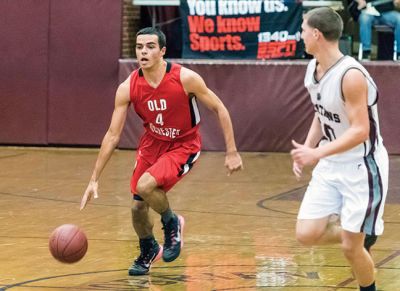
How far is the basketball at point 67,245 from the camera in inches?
336

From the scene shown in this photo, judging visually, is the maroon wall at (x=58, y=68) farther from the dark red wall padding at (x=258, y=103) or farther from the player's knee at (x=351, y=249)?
the player's knee at (x=351, y=249)

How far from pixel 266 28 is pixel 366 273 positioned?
11027 millimetres

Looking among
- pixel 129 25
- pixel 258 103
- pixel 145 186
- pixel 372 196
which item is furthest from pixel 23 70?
pixel 372 196

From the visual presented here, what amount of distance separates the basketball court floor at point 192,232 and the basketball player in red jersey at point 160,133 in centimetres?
38

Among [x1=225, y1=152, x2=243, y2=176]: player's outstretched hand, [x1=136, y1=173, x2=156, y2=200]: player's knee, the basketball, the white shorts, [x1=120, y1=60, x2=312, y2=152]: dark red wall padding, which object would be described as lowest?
[x1=120, y1=60, x2=312, y2=152]: dark red wall padding

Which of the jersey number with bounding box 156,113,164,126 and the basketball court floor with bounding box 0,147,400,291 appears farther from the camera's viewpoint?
the jersey number with bounding box 156,113,164,126

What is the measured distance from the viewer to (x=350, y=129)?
7.16 metres

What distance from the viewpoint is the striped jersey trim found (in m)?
7.37

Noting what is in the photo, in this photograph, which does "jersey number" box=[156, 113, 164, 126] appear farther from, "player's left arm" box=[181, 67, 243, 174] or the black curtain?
the black curtain

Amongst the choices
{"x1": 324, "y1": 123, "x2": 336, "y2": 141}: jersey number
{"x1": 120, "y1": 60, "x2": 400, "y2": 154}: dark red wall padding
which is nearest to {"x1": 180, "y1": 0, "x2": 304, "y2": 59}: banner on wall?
{"x1": 120, "y1": 60, "x2": 400, "y2": 154}: dark red wall padding

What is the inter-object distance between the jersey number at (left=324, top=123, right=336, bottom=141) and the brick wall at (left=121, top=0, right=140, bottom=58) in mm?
11346

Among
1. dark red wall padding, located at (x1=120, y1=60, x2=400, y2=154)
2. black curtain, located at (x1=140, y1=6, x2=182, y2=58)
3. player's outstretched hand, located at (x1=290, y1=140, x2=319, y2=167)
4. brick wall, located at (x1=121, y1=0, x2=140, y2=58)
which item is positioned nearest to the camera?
player's outstretched hand, located at (x1=290, y1=140, x2=319, y2=167)

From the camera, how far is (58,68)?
18.6m

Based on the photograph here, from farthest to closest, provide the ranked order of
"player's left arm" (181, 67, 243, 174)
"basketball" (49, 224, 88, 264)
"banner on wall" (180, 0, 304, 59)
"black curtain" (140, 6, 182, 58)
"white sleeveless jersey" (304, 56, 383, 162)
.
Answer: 1. "black curtain" (140, 6, 182, 58)
2. "banner on wall" (180, 0, 304, 59)
3. "player's left arm" (181, 67, 243, 174)
4. "basketball" (49, 224, 88, 264)
5. "white sleeveless jersey" (304, 56, 383, 162)
